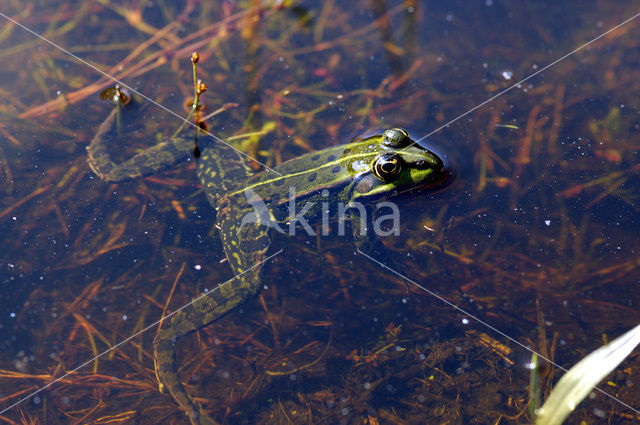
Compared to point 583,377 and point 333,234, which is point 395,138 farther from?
point 583,377

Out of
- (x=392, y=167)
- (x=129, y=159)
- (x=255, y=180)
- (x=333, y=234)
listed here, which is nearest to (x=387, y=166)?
(x=392, y=167)

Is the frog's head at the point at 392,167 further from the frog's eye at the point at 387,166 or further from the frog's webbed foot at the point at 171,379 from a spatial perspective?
the frog's webbed foot at the point at 171,379

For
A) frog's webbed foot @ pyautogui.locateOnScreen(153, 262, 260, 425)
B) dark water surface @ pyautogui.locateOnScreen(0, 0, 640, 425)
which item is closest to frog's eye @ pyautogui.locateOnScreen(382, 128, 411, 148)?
dark water surface @ pyautogui.locateOnScreen(0, 0, 640, 425)

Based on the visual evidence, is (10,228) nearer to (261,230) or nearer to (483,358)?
(261,230)

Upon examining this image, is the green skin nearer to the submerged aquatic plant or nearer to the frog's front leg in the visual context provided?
the frog's front leg

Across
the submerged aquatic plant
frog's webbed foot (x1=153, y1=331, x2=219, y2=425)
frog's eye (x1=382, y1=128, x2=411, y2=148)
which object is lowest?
the submerged aquatic plant

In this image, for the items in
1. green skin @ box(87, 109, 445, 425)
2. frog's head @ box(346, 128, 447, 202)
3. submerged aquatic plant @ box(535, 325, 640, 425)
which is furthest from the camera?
frog's head @ box(346, 128, 447, 202)
